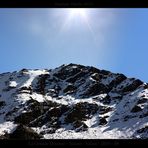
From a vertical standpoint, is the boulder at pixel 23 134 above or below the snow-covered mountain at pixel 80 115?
below

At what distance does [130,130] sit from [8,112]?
6217cm

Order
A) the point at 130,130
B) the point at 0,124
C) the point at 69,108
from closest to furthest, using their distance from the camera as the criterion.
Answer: the point at 130,130, the point at 0,124, the point at 69,108

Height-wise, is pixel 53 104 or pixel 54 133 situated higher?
pixel 53 104

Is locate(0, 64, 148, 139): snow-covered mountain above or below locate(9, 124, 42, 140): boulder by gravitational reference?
above

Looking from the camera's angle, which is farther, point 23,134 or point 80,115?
point 80,115

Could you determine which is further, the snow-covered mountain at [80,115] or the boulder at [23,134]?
the snow-covered mountain at [80,115]

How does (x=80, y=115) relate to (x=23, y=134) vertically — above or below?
above

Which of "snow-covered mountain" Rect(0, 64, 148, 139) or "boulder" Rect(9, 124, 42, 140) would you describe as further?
"snow-covered mountain" Rect(0, 64, 148, 139)
